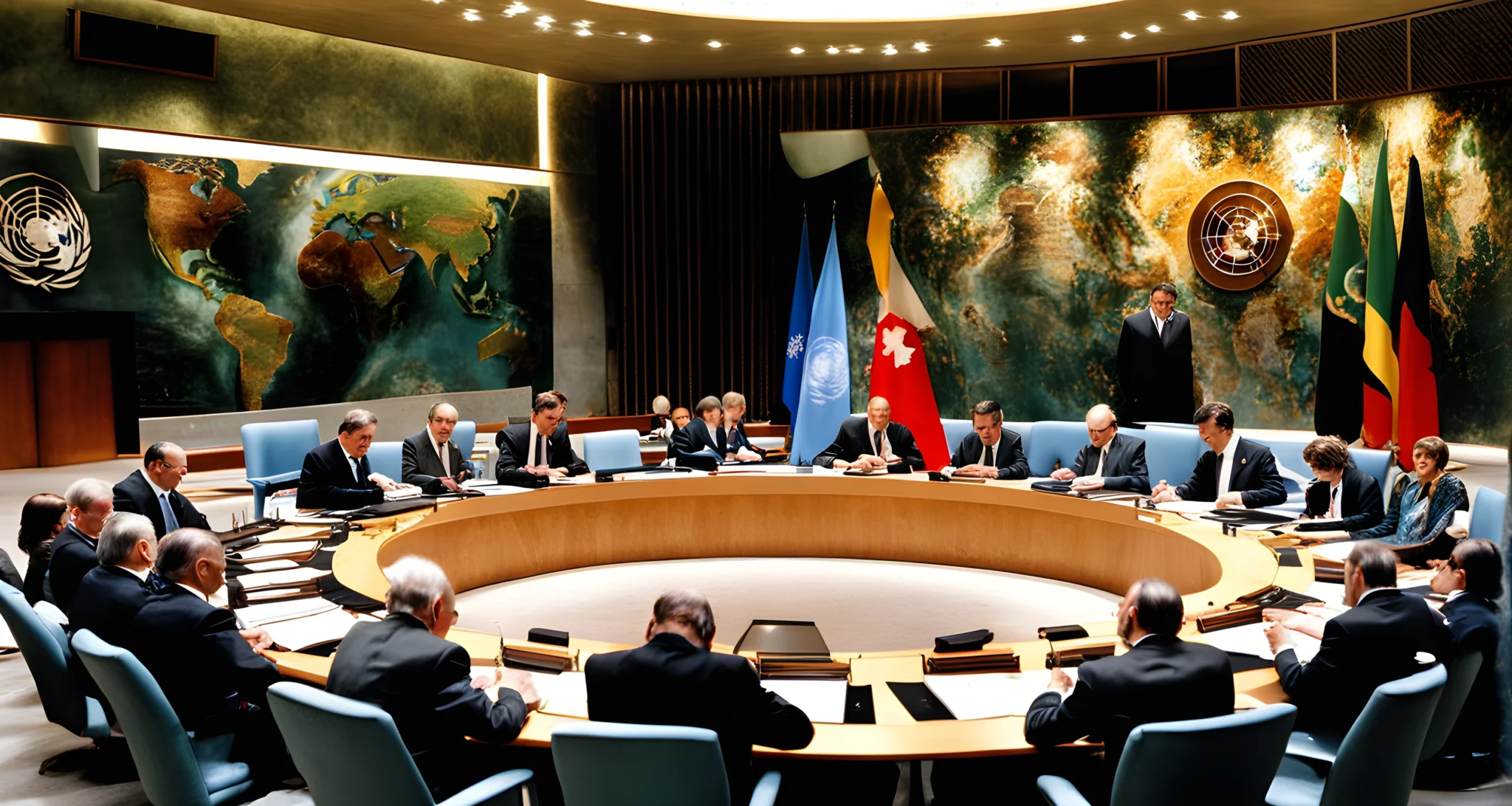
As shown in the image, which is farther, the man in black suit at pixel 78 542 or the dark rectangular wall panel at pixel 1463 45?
the dark rectangular wall panel at pixel 1463 45

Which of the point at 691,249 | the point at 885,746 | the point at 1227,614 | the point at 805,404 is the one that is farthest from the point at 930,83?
the point at 885,746

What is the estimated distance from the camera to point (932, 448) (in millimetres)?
9141

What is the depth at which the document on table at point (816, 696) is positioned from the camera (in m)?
2.77

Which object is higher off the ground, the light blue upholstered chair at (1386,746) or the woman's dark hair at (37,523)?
the woman's dark hair at (37,523)

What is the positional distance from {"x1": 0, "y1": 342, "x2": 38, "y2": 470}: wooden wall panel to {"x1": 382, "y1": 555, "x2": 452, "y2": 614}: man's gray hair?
845 cm

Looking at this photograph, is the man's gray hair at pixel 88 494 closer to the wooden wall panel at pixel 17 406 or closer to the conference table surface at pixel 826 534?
the conference table surface at pixel 826 534

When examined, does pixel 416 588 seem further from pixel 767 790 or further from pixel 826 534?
pixel 826 534

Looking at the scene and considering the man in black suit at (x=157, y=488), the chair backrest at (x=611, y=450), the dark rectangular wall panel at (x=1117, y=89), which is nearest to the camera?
the man in black suit at (x=157, y=488)

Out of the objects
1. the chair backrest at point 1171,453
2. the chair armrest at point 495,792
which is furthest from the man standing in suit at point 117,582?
the chair backrest at point 1171,453

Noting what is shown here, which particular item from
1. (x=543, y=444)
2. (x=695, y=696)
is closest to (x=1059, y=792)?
(x=695, y=696)

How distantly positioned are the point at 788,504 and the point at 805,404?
1861 millimetres

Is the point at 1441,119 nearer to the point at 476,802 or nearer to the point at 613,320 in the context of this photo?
the point at 613,320

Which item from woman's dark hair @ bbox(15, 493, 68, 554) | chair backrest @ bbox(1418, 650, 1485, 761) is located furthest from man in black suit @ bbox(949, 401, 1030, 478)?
woman's dark hair @ bbox(15, 493, 68, 554)

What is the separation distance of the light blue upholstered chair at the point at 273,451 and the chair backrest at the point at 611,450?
1743 mm
